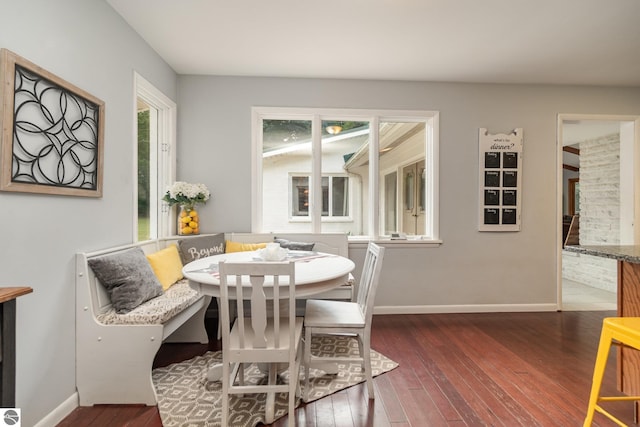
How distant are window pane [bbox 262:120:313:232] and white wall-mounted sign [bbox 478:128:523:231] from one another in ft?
6.52

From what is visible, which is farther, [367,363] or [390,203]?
[390,203]

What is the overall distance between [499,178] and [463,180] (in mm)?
412

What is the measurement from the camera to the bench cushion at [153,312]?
6.19ft

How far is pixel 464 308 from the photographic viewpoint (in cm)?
356

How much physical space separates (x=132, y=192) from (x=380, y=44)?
2445 millimetres

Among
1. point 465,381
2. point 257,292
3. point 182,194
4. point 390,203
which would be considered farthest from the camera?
point 390,203

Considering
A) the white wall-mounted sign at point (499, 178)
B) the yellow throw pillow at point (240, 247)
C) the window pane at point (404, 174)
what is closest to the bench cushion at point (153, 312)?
the yellow throw pillow at point (240, 247)

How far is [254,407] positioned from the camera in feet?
6.01

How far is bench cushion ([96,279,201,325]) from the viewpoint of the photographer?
1.89 m

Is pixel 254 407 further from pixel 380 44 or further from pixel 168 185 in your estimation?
pixel 380 44

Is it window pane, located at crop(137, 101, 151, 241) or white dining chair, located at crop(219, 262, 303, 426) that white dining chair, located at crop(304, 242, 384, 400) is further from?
window pane, located at crop(137, 101, 151, 241)

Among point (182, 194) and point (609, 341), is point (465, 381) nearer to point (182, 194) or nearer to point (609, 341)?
point (609, 341)

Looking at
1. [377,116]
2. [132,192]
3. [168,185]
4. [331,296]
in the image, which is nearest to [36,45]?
[132,192]

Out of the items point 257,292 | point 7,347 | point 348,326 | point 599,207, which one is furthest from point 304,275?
point 599,207
